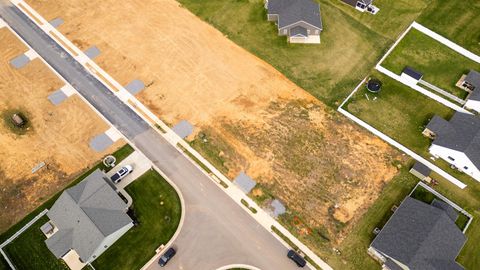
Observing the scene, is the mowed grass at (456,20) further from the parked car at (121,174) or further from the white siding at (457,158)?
the parked car at (121,174)

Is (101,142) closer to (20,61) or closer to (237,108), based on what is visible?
(237,108)

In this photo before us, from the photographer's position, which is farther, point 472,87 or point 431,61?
point 431,61

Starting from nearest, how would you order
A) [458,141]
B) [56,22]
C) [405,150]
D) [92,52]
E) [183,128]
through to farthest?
[458,141]
[405,150]
[183,128]
[92,52]
[56,22]

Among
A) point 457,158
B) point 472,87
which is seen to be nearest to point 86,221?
point 457,158

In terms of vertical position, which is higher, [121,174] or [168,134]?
[168,134]

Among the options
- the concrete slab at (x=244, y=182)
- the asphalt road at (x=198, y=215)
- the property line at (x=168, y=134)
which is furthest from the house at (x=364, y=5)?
the asphalt road at (x=198, y=215)

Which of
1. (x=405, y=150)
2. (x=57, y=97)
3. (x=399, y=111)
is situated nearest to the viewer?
(x=405, y=150)
